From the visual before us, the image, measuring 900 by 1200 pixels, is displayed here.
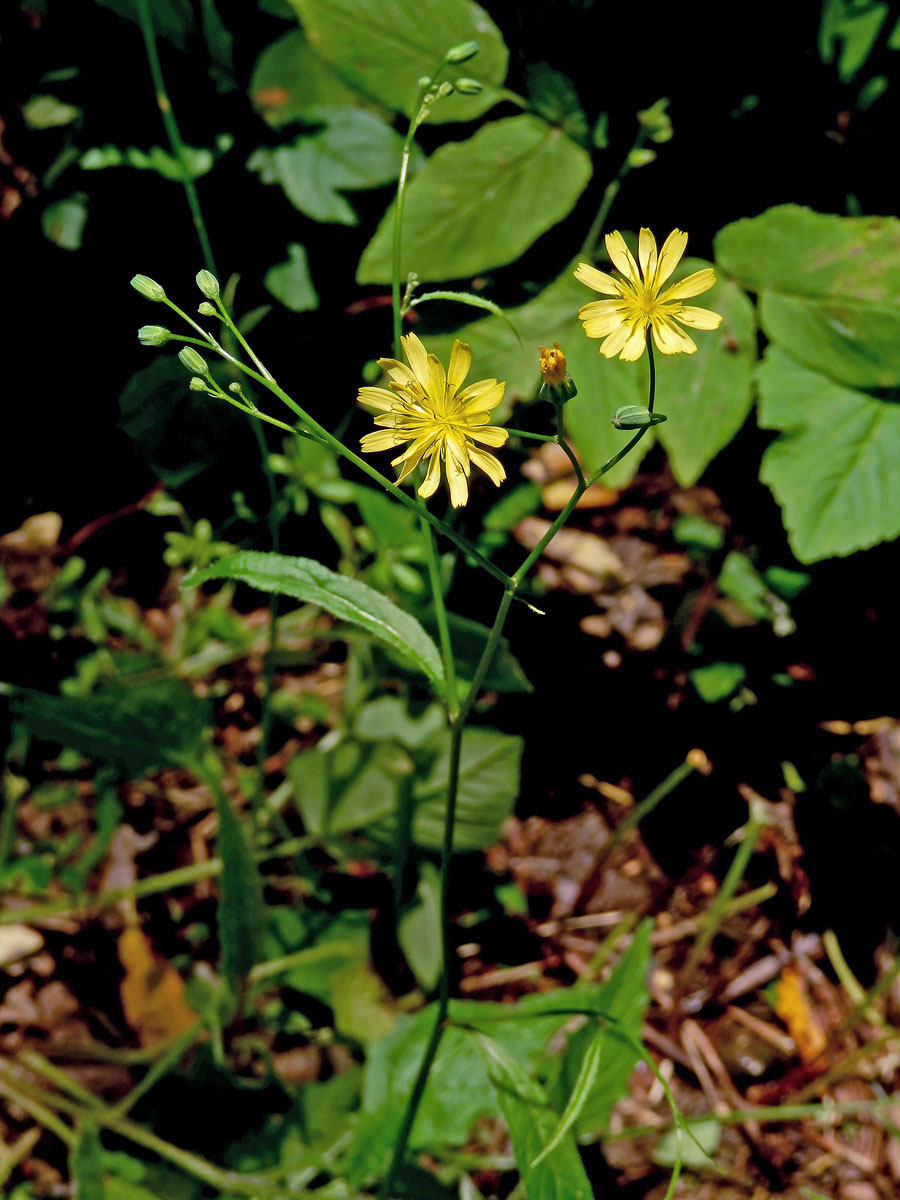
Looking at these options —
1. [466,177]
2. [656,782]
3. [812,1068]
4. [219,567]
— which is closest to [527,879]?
[656,782]

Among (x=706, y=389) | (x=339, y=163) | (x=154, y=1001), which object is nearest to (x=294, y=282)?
(x=339, y=163)

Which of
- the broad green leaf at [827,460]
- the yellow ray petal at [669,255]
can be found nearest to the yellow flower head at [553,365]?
the yellow ray petal at [669,255]

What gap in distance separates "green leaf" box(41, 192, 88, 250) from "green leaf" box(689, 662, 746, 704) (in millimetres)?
1819

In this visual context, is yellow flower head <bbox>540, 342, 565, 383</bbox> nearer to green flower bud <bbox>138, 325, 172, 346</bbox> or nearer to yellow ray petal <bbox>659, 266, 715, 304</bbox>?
yellow ray petal <bbox>659, 266, 715, 304</bbox>

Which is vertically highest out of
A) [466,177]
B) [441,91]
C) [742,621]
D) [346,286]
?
[441,91]

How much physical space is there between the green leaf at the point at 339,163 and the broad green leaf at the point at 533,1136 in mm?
1657

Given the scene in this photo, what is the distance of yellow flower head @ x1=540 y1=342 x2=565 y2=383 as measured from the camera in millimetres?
1109

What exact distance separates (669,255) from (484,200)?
71 cm

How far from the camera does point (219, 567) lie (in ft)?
4.05

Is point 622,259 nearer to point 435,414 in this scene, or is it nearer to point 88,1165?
point 435,414

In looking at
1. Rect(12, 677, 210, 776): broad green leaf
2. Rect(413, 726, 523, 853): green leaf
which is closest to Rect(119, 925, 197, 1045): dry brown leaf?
Rect(12, 677, 210, 776): broad green leaf

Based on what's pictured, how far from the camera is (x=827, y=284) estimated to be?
1798mm

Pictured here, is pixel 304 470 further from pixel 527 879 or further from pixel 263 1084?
pixel 263 1084

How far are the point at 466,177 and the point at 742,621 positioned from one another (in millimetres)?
1223
